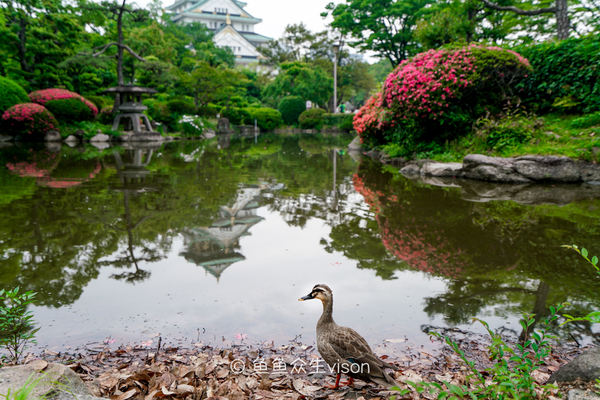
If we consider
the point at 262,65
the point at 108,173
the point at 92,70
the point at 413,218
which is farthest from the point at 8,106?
the point at 262,65

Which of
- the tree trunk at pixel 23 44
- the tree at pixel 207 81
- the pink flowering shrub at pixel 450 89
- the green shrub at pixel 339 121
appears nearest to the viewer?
the pink flowering shrub at pixel 450 89

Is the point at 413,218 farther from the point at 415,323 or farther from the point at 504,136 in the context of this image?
the point at 504,136

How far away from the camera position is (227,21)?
53969 millimetres

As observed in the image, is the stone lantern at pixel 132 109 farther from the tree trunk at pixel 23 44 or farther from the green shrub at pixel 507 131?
the green shrub at pixel 507 131

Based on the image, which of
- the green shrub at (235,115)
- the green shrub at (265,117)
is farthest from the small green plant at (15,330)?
the green shrub at (265,117)

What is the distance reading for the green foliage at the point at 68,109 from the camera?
20.5m

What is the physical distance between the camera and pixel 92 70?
88.5ft

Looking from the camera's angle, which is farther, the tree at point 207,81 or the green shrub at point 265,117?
the green shrub at point 265,117

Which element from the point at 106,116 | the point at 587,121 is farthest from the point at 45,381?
the point at 106,116

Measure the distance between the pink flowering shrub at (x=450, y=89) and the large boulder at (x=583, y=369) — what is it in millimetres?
9250

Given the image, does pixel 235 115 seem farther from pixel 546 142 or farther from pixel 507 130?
pixel 546 142

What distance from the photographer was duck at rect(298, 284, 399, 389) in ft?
6.88

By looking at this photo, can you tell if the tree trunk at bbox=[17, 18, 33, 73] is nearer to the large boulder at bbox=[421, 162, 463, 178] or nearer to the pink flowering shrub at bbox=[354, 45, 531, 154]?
the pink flowering shrub at bbox=[354, 45, 531, 154]

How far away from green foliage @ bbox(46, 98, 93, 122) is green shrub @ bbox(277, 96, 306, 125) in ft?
68.6
